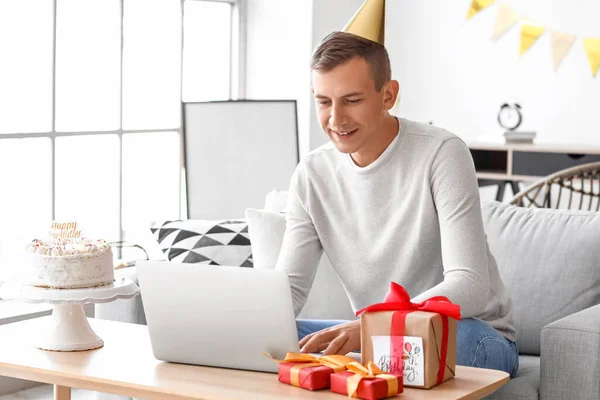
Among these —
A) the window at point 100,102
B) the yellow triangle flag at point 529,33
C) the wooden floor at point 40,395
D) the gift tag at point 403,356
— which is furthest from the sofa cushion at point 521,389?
the yellow triangle flag at point 529,33

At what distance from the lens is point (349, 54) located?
1833 millimetres

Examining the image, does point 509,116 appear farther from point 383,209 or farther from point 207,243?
point 383,209

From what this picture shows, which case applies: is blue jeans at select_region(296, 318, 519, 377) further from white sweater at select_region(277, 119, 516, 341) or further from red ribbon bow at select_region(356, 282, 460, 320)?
red ribbon bow at select_region(356, 282, 460, 320)

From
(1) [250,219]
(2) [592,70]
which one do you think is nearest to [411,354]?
(1) [250,219]

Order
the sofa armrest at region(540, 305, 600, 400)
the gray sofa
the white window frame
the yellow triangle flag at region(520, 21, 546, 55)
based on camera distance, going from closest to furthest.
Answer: the sofa armrest at region(540, 305, 600, 400) → the gray sofa → the white window frame → the yellow triangle flag at region(520, 21, 546, 55)

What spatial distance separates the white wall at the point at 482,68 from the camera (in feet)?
15.3

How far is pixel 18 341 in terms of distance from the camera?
1870 mm

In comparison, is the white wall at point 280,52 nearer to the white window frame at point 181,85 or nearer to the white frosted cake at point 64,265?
the white window frame at point 181,85

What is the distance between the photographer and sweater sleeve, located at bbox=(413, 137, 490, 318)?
68.4 inches

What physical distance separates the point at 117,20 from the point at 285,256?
84.3 inches

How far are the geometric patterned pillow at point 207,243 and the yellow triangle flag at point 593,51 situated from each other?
8.50ft

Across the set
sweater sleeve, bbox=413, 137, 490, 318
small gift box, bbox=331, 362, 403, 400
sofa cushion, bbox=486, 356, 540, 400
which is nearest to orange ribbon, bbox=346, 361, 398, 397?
small gift box, bbox=331, 362, 403, 400

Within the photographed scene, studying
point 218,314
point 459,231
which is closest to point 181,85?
point 459,231

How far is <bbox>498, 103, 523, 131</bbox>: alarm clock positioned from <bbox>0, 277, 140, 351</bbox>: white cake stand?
3.30 meters
